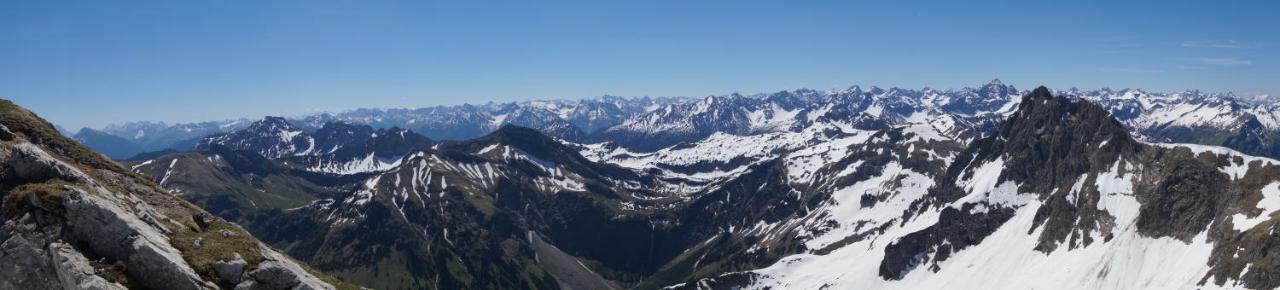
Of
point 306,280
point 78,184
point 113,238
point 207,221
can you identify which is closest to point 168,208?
point 207,221

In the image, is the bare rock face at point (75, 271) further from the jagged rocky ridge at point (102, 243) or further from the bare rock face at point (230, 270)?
the bare rock face at point (230, 270)

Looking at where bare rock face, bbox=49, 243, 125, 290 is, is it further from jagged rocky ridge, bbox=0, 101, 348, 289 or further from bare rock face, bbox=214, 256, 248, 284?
bare rock face, bbox=214, 256, 248, 284

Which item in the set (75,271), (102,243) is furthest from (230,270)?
(75,271)

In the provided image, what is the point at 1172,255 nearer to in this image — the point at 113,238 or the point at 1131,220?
the point at 1131,220

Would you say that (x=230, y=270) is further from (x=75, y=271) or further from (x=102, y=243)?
(x=75, y=271)

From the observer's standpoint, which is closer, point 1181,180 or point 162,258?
point 162,258

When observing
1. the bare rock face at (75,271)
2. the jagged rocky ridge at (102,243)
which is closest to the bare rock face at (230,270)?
the jagged rocky ridge at (102,243)

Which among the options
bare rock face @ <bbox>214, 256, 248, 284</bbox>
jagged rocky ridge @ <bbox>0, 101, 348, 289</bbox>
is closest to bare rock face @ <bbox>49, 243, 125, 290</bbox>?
jagged rocky ridge @ <bbox>0, 101, 348, 289</bbox>

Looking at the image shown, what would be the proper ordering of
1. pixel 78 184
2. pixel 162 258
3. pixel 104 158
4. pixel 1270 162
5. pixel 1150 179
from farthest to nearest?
1. pixel 1150 179
2. pixel 1270 162
3. pixel 104 158
4. pixel 78 184
5. pixel 162 258
